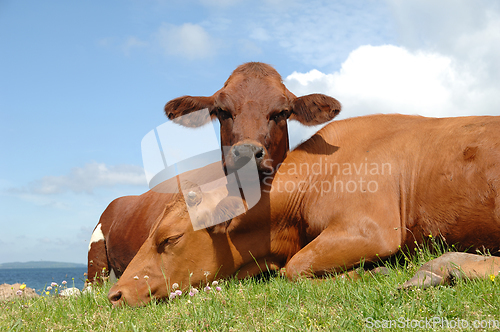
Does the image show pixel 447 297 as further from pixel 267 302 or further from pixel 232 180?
pixel 232 180

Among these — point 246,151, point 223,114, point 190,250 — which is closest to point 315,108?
point 223,114

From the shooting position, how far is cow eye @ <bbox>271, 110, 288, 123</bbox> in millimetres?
5330

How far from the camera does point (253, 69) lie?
5859 mm

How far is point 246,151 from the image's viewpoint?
4.53 m

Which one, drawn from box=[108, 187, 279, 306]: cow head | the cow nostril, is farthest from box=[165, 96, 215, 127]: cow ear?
the cow nostril

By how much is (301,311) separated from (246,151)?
2.01 m

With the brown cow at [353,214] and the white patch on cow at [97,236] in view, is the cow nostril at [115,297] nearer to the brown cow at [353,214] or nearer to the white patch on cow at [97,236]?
the brown cow at [353,214]

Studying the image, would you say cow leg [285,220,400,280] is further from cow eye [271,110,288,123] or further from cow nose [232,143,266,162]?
cow eye [271,110,288,123]

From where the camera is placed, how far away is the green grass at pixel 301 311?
2.71 meters

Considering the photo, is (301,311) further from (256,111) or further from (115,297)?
(256,111)

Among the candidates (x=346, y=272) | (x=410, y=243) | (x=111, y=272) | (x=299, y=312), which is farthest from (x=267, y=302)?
(x=111, y=272)

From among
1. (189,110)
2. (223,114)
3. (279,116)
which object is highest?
(189,110)

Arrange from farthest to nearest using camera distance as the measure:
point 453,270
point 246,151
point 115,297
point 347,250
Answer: point 246,151 → point 347,250 → point 115,297 → point 453,270

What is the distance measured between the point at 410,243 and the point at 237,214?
5.99 ft
